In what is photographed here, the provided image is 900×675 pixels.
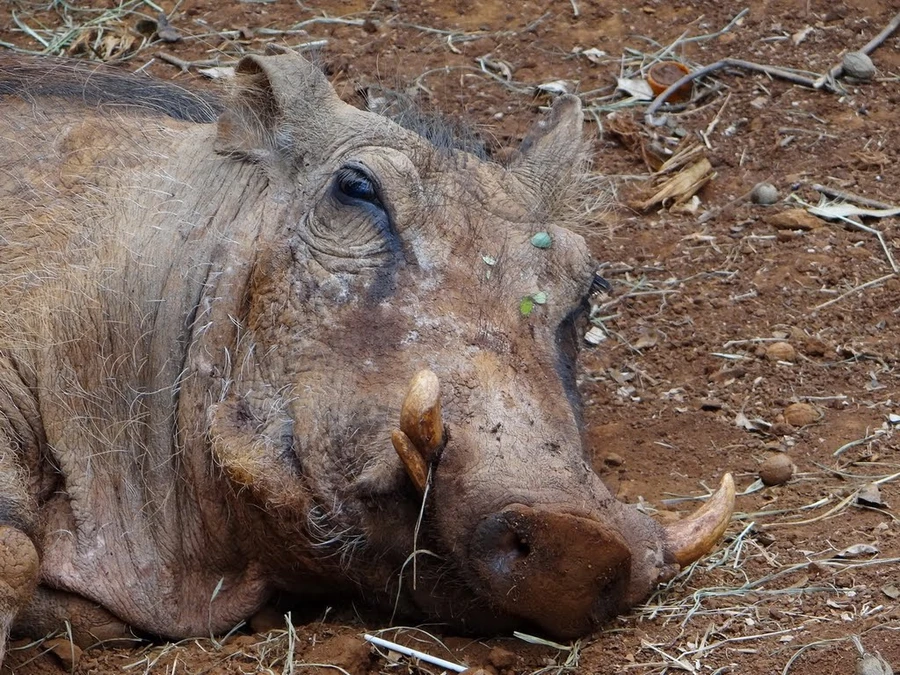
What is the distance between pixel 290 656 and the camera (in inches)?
166

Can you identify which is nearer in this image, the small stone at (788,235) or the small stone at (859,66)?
the small stone at (788,235)

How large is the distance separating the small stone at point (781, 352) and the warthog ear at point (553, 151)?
5.04 ft

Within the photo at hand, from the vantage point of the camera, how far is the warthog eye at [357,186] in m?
4.52

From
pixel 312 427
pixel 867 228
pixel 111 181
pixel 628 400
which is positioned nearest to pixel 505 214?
pixel 312 427

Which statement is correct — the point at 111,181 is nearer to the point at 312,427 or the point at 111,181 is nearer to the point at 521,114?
the point at 312,427

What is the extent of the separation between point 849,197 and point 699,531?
Result: 3.27m

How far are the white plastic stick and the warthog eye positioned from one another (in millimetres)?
1375

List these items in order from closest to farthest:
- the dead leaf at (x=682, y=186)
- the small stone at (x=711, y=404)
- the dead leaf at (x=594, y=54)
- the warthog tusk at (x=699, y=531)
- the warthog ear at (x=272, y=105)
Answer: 1. the warthog tusk at (x=699, y=531)
2. the warthog ear at (x=272, y=105)
3. the small stone at (x=711, y=404)
4. the dead leaf at (x=682, y=186)
5. the dead leaf at (x=594, y=54)

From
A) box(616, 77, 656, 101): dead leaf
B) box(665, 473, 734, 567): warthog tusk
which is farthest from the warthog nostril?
box(616, 77, 656, 101): dead leaf

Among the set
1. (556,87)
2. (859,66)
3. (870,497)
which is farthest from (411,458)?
(859,66)

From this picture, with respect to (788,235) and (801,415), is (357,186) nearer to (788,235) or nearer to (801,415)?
(801,415)

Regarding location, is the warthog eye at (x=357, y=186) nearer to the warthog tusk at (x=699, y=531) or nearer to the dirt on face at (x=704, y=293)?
the dirt on face at (x=704, y=293)

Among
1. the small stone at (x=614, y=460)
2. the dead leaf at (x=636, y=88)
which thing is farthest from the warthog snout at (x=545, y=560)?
the dead leaf at (x=636, y=88)

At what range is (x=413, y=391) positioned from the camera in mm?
3816
